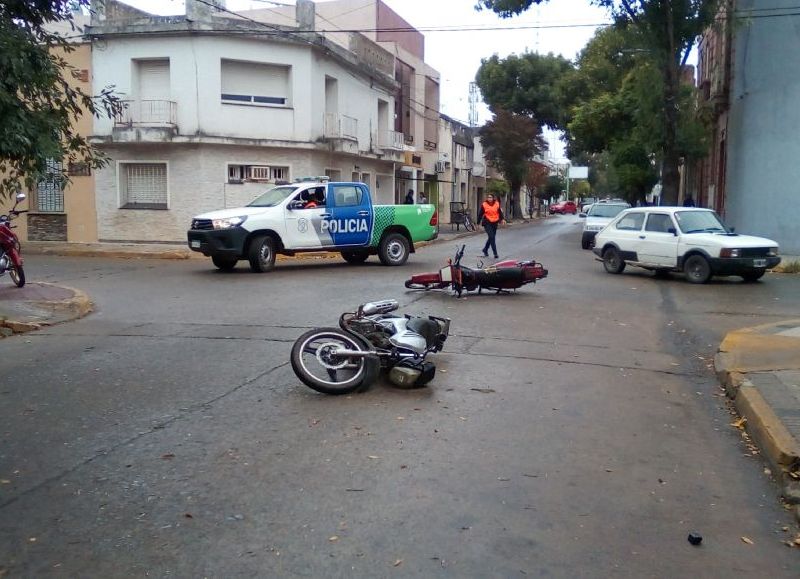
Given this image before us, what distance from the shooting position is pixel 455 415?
6.43 m

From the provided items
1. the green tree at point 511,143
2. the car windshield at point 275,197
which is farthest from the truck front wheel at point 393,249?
the green tree at point 511,143

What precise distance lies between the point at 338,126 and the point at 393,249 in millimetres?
9922

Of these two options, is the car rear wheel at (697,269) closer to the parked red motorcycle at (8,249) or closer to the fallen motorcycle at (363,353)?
the fallen motorcycle at (363,353)

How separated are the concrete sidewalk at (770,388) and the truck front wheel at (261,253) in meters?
10.2

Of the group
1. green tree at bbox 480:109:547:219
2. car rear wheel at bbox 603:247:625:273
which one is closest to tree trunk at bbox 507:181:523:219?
green tree at bbox 480:109:547:219

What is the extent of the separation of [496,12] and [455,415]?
22981 millimetres

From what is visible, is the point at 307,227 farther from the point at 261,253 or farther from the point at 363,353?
the point at 363,353

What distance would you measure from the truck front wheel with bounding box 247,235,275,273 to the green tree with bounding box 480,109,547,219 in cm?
3803

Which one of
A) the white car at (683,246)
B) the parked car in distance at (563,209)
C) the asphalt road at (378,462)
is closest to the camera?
the asphalt road at (378,462)

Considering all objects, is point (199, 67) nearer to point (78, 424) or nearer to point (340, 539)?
point (78, 424)

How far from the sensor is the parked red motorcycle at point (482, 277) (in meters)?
12.9

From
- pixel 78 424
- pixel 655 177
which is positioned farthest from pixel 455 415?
pixel 655 177

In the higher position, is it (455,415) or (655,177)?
(655,177)

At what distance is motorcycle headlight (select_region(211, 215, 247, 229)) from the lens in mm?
16891
